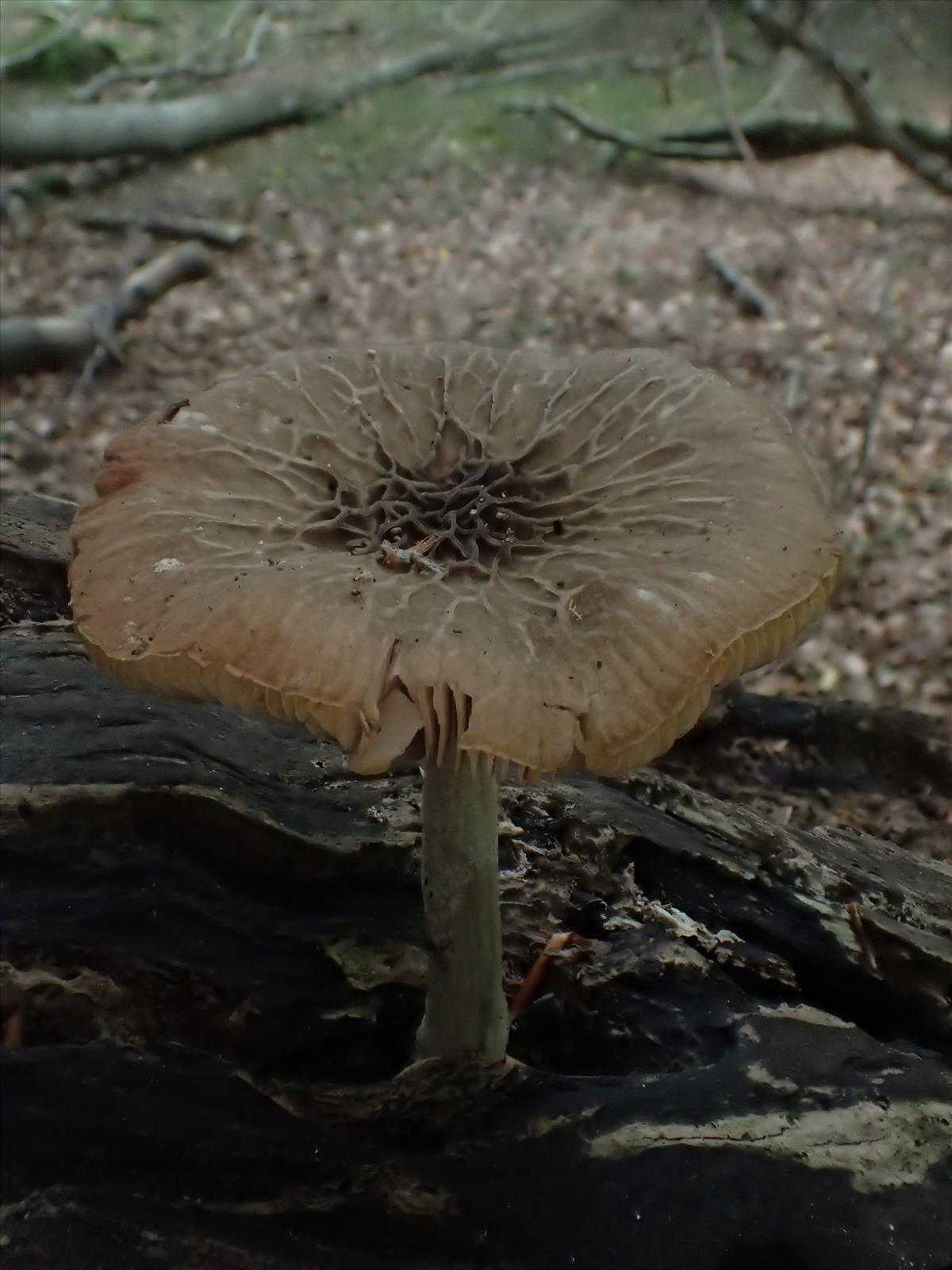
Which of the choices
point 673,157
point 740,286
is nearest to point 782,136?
point 673,157

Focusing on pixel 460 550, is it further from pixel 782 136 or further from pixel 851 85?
pixel 782 136

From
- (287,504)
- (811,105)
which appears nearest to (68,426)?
(287,504)

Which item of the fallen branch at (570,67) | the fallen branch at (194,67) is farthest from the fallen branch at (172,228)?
the fallen branch at (570,67)

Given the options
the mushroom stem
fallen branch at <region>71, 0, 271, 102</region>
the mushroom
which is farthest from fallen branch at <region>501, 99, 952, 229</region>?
the mushroom stem

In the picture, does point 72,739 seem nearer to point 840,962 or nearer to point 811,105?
point 840,962

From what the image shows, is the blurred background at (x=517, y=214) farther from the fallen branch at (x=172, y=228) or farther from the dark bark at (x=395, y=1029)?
the dark bark at (x=395, y=1029)
